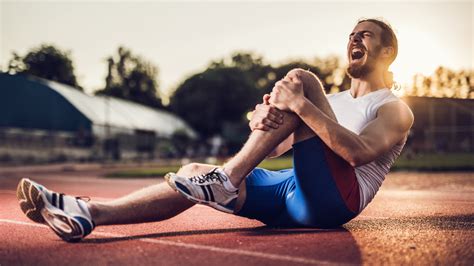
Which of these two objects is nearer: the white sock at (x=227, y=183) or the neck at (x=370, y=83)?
the white sock at (x=227, y=183)

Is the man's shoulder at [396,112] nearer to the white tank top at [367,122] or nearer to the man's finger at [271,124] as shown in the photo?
the white tank top at [367,122]

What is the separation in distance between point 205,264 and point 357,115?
1.39 meters


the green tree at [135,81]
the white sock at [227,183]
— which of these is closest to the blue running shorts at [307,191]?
the white sock at [227,183]

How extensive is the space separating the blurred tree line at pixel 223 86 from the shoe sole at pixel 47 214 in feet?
67.5

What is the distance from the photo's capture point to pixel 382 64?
10.9ft

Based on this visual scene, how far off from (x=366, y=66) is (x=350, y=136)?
739 millimetres

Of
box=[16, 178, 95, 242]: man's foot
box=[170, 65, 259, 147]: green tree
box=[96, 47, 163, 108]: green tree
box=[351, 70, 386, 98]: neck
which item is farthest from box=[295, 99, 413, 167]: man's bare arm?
box=[96, 47, 163, 108]: green tree

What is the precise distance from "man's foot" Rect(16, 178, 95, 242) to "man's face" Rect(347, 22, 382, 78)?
1.93 metres

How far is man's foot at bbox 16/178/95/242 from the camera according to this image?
2.78 metres

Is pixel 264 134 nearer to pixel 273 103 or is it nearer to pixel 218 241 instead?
pixel 273 103

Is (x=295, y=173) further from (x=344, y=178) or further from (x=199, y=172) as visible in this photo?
(x=199, y=172)

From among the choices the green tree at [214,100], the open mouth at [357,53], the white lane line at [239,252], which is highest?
the open mouth at [357,53]

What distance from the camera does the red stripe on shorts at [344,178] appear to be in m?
2.87

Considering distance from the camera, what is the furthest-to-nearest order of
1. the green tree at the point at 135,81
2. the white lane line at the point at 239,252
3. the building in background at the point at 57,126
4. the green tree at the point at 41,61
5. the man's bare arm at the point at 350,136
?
the green tree at the point at 135,81 → the building in background at the point at 57,126 → the green tree at the point at 41,61 → the man's bare arm at the point at 350,136 → the white lane line at the point at 239,252
